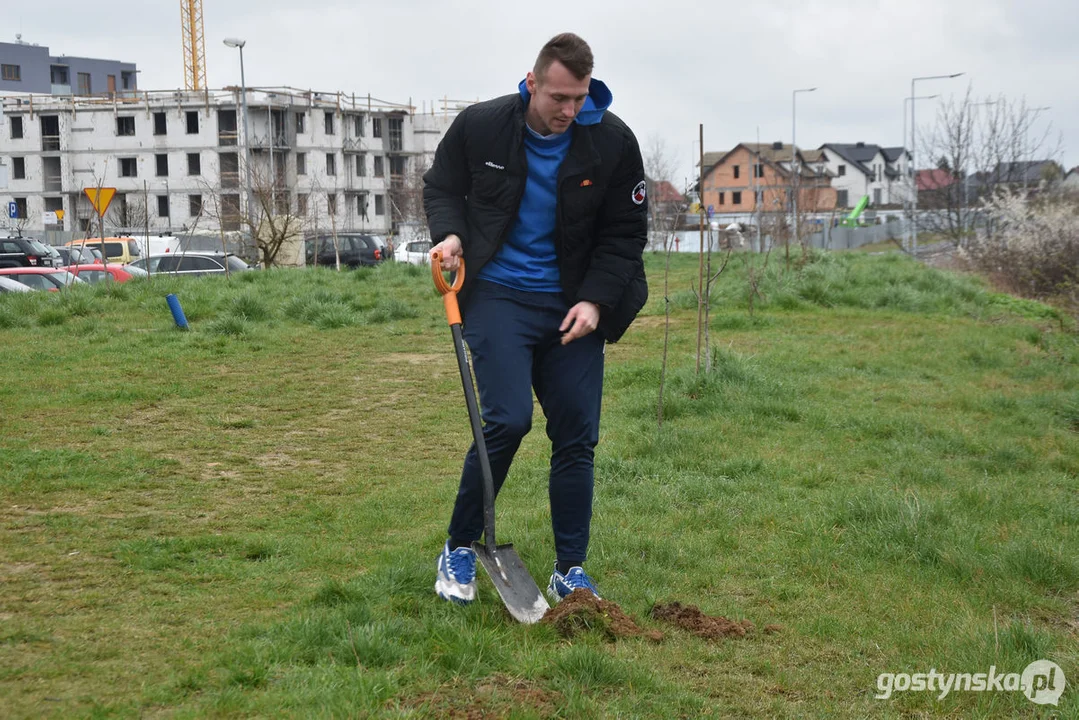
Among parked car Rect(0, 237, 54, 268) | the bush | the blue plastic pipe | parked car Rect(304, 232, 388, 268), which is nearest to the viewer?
the blue plastic pipe

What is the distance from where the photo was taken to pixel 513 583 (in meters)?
3.77

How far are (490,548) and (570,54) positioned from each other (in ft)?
5.63

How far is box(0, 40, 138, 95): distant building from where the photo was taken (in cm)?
9362

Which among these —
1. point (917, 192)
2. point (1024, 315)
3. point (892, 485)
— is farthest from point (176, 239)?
point (892, 485)

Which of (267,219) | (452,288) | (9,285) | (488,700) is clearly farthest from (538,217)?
(267,219)

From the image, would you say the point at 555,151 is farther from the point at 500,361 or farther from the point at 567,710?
the point at 567,710

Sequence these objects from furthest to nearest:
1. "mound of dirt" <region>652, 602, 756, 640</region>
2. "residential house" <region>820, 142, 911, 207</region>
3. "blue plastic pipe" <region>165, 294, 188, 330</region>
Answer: "residential house" <region>820, 142, 911, 207</region>, "blue plastic pipe" <region>165, 294, 188, 330</region>, "mound of dirt" <region>652, 602, 756, 640</region>

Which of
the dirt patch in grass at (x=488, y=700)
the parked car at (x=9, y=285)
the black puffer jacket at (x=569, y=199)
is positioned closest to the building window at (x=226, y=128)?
the parked car at (x=9, y=285)

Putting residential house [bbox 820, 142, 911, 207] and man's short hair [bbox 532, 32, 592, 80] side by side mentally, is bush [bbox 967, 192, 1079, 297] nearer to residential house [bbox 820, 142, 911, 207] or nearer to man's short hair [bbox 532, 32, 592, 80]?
man's short hair [bbox 532, 32, 592, 80]

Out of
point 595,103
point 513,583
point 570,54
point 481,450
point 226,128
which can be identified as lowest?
point 513,583

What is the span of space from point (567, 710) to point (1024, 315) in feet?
51.3

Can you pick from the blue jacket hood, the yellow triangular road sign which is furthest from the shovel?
the yellow triangular road sign

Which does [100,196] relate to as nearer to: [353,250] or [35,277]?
[35,277]

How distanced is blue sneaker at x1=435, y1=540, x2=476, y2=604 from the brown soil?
0.34m
